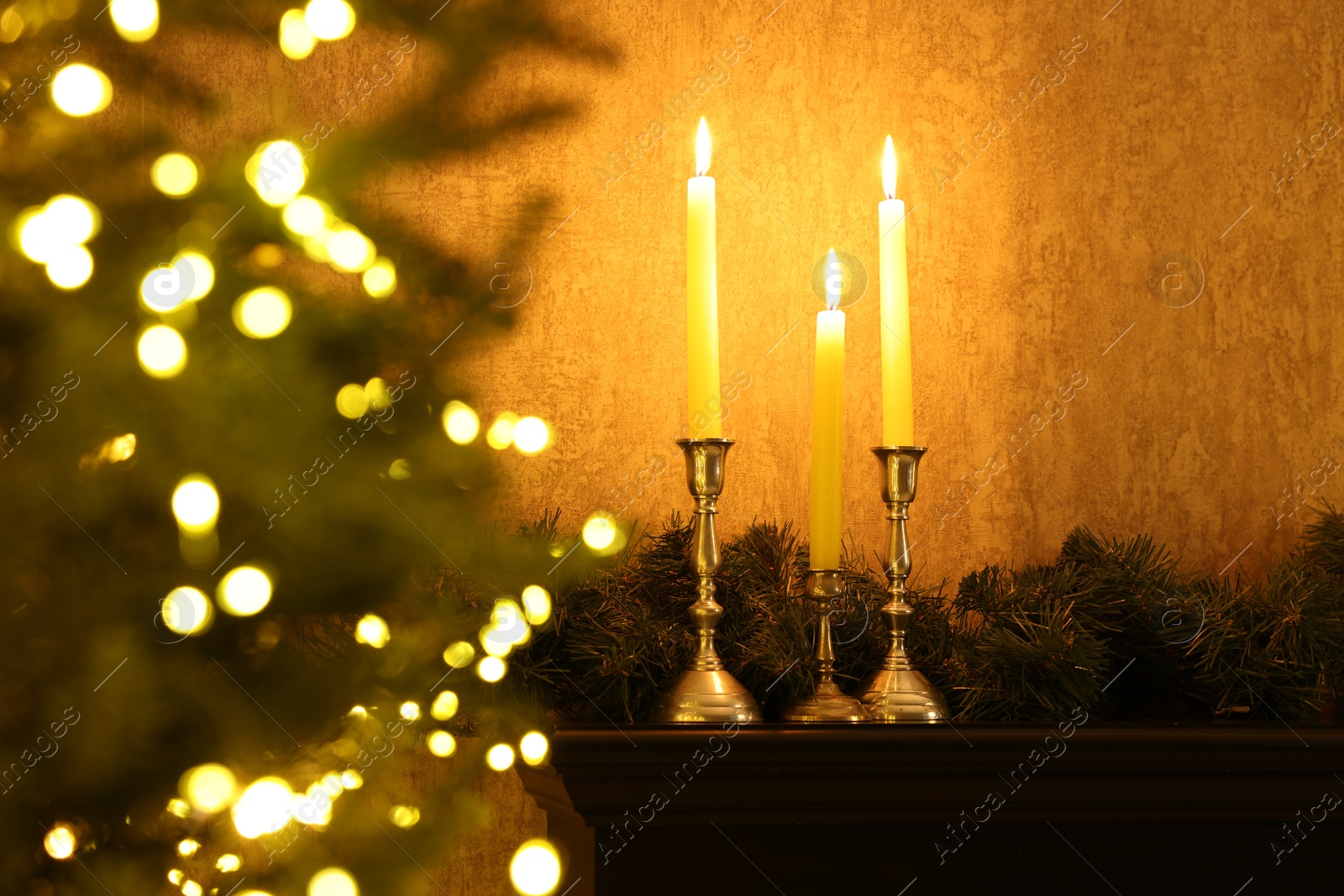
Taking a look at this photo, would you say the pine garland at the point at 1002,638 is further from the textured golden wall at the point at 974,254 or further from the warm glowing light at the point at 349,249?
the warm glowing light at the point at 349,249

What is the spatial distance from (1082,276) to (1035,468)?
7.9 inches

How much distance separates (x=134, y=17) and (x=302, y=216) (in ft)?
0.30

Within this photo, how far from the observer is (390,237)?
461mm

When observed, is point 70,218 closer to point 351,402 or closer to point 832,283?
point 351,402

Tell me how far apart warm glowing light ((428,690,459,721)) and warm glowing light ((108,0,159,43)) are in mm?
297

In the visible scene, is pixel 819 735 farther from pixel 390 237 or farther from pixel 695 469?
pixel 390 237

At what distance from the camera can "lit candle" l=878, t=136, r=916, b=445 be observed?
79 centimetres

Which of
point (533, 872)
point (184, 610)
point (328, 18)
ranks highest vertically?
point (328, 18)

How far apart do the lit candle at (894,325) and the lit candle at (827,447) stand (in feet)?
0.14

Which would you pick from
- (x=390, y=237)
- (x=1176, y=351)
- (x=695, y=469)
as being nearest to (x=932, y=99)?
(x=1176, y=351)

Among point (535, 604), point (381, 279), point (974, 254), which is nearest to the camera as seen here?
point (381, 279)

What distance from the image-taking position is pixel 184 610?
1.23 feet

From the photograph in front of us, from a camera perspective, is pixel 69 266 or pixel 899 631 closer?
pixel 69 266

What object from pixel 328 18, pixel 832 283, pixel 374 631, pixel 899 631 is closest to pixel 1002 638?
pixel 899 631
